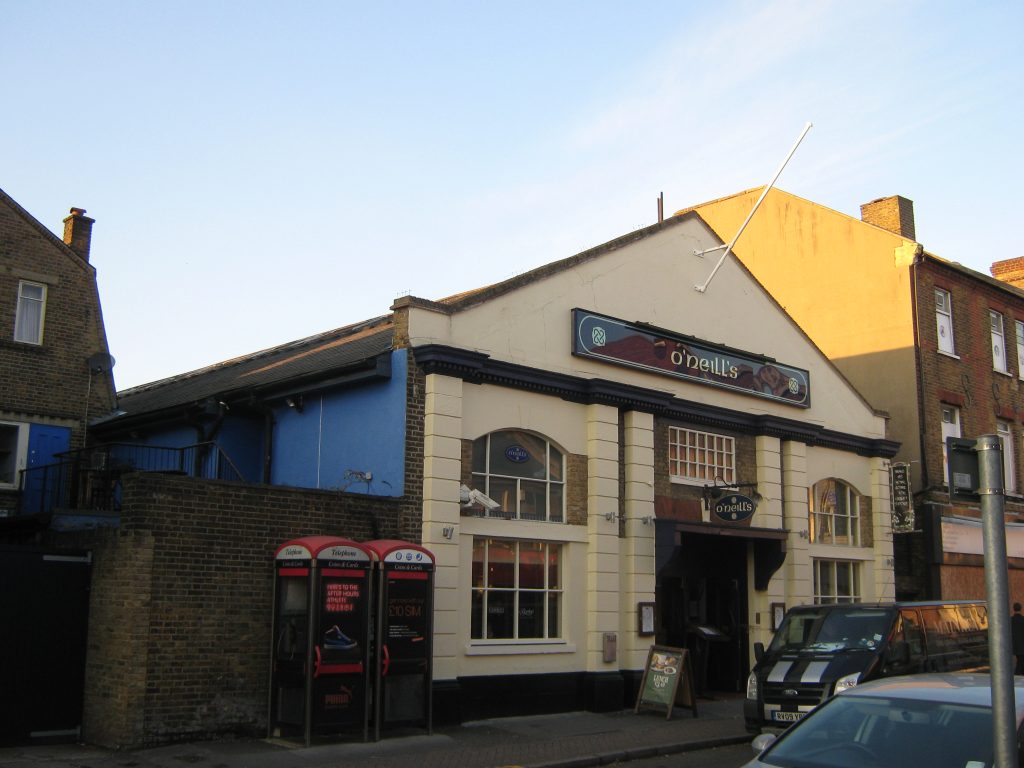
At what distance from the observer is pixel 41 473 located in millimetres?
18844

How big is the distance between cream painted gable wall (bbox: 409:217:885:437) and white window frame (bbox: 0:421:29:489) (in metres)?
8.67

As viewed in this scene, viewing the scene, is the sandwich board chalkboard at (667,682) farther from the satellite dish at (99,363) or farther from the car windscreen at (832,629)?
the satellite dish at (99,363)

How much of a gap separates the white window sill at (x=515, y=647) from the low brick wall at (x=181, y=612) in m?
3.18

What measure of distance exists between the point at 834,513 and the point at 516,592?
28.8 ft

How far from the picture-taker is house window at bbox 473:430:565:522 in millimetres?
15500

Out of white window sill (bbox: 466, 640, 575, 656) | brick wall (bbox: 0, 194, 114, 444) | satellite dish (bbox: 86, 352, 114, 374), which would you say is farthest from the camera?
satellite dish (bbox: 86, 352, 114, 374)

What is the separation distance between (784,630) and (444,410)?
5645 millimetres

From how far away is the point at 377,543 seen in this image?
510 inches

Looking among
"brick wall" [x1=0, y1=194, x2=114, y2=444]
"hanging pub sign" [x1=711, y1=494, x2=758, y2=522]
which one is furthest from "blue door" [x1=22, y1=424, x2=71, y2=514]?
"hanging pub sign" [x1=711, y1=494, x2=758, y2=522]

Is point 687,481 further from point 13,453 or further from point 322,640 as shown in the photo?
point 13,453

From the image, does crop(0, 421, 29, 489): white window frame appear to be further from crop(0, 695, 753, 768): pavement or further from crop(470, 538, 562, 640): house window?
crop(470, 538, 562, 640): house window

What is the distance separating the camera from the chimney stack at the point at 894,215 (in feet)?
83.7

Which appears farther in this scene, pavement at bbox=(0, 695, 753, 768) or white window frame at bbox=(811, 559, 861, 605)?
white window frame at bbox=(811, 559, 861, 605)

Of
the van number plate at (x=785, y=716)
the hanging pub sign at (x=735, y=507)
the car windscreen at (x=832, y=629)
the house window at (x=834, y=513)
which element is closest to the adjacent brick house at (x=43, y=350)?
the hanging pub sign at (x=735, y=507)
